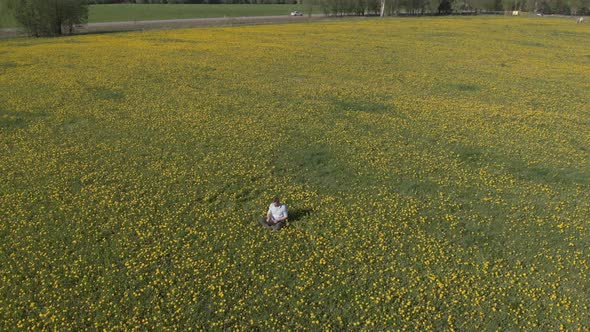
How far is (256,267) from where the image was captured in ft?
37.9

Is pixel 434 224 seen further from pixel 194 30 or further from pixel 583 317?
pixel 194 30

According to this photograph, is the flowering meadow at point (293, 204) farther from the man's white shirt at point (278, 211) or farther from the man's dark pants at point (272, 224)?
the man's white shirt at point (278, 211)

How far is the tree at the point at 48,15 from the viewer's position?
177 ft

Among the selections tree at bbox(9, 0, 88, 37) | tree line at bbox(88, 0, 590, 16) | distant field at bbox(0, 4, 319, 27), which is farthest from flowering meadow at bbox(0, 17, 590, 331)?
tree line at bbox(88, 0, 590, 16)

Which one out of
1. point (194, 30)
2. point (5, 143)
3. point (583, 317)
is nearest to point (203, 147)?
point (5, 143)

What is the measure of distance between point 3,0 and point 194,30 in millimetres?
25338

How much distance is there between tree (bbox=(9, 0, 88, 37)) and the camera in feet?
177

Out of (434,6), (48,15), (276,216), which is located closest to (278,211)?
(276,216)

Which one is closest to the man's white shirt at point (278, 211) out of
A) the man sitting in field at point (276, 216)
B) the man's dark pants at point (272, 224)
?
the man sitting in field at point (276, 216)

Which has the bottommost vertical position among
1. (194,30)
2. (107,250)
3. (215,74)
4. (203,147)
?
(107,250)

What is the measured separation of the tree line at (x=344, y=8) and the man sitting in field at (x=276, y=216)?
57.1 meters

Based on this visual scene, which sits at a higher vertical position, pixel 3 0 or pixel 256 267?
pixel 3 0

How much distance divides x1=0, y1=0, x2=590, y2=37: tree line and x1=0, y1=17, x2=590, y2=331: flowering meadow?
30027 mm

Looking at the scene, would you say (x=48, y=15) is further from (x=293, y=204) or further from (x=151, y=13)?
(x=293, y=204)
